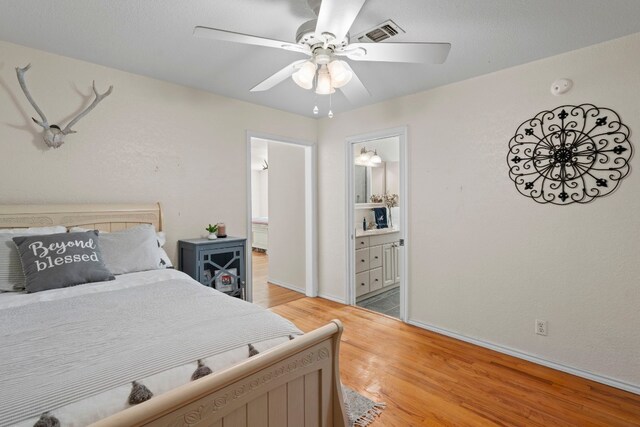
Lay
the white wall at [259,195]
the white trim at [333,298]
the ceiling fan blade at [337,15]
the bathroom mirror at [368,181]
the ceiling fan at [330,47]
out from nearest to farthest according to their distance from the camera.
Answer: the ceiling fan blade at [337,15]
the ceiling fan at [330,47]
the white trim at [333,298]
the bathroom mirror at [368,181]
the white wall at [259,195]

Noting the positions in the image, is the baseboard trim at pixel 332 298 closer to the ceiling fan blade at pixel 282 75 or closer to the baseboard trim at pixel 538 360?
the baseboard trim at pixel 538 360

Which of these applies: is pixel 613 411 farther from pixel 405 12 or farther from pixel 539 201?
pixel 405 12

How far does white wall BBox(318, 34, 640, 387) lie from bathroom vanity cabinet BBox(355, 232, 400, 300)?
3.20 ft

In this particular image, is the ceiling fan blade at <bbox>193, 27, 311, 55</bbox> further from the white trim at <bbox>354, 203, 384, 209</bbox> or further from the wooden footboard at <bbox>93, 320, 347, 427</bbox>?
the white trim at <bbox>354, 203, 384, 209</bbox>

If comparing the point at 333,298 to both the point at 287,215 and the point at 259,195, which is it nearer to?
the point at 287,215

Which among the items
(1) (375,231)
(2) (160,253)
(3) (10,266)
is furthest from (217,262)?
(1) (375,231)

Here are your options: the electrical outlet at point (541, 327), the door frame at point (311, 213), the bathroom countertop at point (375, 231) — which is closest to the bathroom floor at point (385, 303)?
the door frame at point (311, 213)

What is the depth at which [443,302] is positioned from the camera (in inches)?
124

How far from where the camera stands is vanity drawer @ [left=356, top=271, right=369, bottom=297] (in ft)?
13.9

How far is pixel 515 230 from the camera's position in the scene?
2.67 m

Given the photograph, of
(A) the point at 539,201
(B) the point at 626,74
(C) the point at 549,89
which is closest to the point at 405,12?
(C) the point at 549,89

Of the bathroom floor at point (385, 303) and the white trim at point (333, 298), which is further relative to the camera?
the white trim at point (333, 298)

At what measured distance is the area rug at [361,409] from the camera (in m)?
1.88

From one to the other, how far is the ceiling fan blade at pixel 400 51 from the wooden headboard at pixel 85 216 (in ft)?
7.01
